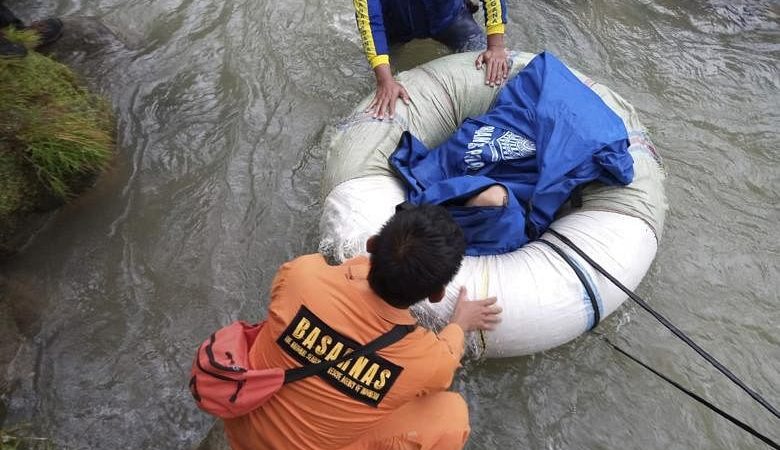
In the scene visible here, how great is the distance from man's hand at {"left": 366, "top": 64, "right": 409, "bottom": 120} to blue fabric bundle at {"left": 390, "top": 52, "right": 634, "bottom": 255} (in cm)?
20

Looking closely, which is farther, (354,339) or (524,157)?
(524,157)

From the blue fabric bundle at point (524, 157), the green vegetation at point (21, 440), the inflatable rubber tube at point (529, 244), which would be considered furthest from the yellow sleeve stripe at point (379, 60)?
the green vegetation at point (21, 440)

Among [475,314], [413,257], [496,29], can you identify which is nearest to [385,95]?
[496,29]

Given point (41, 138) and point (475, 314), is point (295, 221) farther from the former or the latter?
point (475, 314)

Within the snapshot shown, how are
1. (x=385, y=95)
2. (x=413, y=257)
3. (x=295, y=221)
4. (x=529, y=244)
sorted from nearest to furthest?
(x=413, y=257) < (x=529, y=244) < (x=385, y=95) < (x=295, y=221)

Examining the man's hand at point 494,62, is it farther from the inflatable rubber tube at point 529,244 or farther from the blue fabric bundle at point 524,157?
the inflatable rubber tube at point 529,244

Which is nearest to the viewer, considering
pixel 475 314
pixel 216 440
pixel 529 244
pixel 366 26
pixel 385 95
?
pixel 475 314

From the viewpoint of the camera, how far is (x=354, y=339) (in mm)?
1699

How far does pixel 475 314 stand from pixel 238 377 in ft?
3.20

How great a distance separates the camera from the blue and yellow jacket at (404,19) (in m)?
3.18

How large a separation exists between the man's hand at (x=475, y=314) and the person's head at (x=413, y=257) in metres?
0.58

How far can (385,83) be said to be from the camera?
3.08 meters

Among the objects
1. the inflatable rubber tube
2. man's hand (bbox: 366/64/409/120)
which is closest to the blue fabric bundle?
the inflatable rubber tube

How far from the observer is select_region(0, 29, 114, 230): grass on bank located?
2.88 metres
